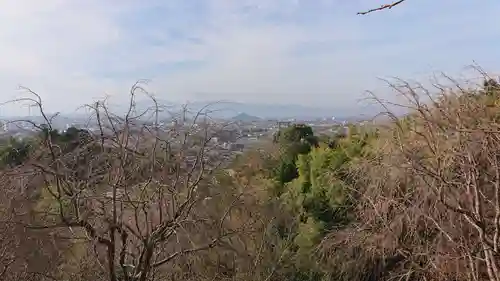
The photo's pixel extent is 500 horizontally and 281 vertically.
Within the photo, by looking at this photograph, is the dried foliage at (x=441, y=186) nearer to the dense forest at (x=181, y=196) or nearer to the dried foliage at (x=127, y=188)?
the dense forest at (x=181, y=196)

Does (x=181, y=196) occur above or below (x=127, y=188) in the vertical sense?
below

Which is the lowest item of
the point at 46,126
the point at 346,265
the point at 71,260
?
the point at 346,265

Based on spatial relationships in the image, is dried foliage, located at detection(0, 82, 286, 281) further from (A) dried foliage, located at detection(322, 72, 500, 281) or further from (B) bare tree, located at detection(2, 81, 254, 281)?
(A) dried foliage, located at detection(322, 72, 500, 281)

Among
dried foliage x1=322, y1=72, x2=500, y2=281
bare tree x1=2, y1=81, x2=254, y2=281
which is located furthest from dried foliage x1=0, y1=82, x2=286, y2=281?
dried foliage x1=322, y1=72, x2=500, y2=281

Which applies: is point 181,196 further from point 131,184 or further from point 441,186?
point 441,186

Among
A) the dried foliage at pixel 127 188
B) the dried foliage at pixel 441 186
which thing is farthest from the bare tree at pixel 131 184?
the dried foliage at pixel 441 186

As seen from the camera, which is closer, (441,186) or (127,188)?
(127,188)

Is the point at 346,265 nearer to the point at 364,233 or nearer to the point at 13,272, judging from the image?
the point at 364,233

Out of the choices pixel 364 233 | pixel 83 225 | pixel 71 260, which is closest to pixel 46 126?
pixel 83 225

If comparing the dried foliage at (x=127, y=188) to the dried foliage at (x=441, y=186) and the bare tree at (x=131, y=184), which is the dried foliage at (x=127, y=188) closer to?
the bare tree at (x=131, y=184)

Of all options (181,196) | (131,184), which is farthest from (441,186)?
(131,184)

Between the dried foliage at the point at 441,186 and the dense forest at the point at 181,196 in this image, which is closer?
the dense forest at the point at 181,196
